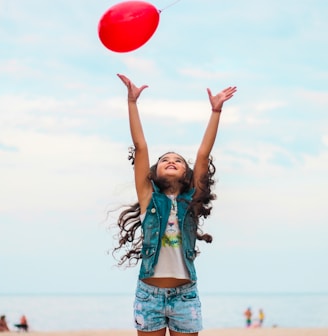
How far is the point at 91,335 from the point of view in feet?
44.5

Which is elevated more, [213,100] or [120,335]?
[213,100]

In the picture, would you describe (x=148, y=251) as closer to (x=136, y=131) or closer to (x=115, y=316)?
(x=136, y=131)

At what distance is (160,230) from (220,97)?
1181 millimetres

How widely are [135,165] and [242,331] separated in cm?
979

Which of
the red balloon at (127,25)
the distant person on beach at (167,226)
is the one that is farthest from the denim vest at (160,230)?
the red balloon at (127,25)

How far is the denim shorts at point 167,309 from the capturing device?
6.10 m

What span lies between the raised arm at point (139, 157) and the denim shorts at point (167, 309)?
2.22 ft

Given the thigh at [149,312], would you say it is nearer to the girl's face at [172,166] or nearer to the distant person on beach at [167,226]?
the distant person on beach at [167,226]

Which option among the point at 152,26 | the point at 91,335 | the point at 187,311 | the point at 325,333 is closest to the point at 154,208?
the point at 187,311

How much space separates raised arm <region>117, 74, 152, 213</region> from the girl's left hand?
0.60 meters

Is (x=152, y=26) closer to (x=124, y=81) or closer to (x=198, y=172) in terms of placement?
(x=124, y=81)

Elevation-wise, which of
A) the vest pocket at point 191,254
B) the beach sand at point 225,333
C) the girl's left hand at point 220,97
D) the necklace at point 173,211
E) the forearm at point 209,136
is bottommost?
the beach sand at point 225,333

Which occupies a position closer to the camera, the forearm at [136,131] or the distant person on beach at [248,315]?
the forearm at [136,131]

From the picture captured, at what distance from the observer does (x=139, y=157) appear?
642cm
